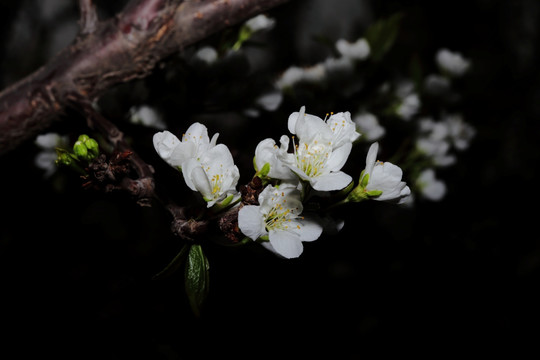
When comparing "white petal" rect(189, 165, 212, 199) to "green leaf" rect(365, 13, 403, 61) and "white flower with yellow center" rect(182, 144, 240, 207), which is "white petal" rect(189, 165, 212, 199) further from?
"green leaf" rect(365, 13, 403, 61)

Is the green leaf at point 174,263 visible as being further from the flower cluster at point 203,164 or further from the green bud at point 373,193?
the green bud at point 373,193

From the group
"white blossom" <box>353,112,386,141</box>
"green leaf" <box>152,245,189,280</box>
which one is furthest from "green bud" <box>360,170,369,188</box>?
"white blossom" <box>353,112,386,141</box>

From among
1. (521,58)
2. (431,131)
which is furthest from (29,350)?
(521,58)

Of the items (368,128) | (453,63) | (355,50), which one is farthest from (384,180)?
(453,63)

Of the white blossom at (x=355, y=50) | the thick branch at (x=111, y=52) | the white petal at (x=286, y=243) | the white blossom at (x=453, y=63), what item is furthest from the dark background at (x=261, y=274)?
the white petal at (x=286, y=243)

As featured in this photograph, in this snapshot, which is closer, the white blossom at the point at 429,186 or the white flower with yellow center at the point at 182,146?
the white flower with yellow center at the point at 182,146

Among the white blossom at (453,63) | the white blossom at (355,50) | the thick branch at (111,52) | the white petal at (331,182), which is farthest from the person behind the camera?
the white blossom at (453,63)
